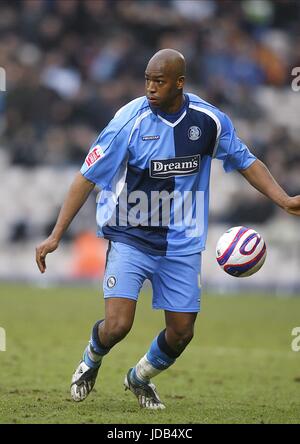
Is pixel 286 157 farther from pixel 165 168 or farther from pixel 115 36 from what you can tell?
pixel 165 168

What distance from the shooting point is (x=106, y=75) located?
65.9 feet

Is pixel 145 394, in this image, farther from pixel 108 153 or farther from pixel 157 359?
pixel 108 153

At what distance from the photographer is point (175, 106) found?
23.1 ft

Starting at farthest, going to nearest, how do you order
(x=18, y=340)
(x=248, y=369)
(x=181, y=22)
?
(x=181, y=22)
(x=18, y=340)
(x=248, y=369)

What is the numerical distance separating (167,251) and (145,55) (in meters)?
13.8

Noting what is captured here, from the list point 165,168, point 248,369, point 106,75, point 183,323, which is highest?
point 106,75

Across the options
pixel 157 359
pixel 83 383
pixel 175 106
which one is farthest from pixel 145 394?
pixel 175 106

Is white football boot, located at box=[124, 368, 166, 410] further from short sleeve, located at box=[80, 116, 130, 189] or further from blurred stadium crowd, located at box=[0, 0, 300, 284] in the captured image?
blurred stadium crowd, located at box=[0, 0, 300, 284]

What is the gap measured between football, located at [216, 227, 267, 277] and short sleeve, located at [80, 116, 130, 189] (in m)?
1.02

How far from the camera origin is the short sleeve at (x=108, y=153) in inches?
271

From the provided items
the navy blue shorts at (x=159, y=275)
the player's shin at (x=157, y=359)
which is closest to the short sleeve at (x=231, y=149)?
the navy blue shorts at (x=159, y=275)

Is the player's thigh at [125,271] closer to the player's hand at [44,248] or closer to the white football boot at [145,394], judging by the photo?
the player's hand at [44,248]
